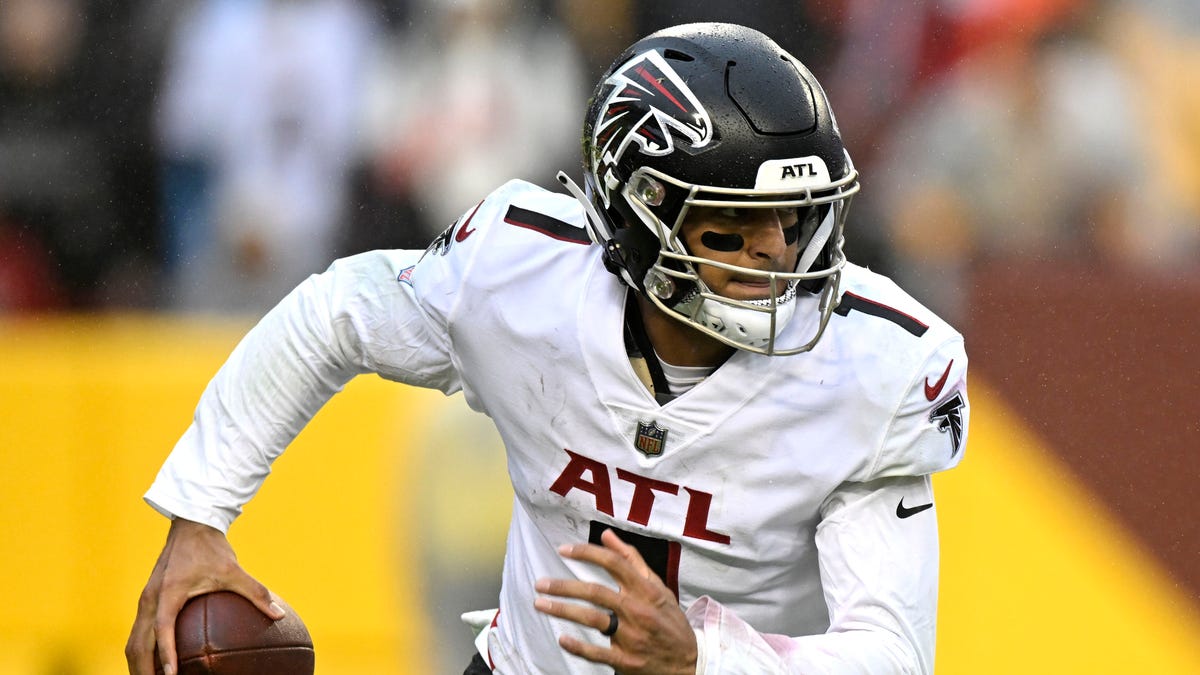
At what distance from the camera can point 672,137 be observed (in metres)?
2.43

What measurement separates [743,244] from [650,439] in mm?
331

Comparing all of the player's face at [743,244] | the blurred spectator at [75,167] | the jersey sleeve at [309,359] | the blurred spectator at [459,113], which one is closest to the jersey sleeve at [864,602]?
the player's face at [743,244]

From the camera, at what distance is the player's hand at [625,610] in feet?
6.90

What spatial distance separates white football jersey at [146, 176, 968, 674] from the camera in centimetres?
240

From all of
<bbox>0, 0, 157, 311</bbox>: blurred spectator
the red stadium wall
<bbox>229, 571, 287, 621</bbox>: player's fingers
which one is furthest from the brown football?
<bbox>0, 0, 157, 311</bbox>: blurred spectator

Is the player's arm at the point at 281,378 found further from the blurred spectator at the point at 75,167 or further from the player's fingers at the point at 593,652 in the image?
the blurred spectator at the point at 75,167

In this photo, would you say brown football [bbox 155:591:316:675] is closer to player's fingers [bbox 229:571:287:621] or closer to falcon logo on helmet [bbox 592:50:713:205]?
player's fingers [bbox 229:571:287:621]

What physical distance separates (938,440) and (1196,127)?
14.5ft

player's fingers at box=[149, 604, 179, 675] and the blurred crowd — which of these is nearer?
player's fingers at box=[149, 604, 179, 675]

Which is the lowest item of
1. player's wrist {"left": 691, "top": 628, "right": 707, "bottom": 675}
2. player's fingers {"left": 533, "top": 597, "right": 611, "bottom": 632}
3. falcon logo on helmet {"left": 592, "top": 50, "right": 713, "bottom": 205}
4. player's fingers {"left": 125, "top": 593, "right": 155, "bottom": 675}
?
player's fingers {"left": 125, "top": 593, "right": 155, "bottom": 675}

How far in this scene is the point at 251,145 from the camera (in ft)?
18.5

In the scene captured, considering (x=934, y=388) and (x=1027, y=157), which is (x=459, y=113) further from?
(x=934, y=388)

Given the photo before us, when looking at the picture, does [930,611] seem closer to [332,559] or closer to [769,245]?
[769,245]

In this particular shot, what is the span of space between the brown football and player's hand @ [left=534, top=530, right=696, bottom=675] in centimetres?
72
